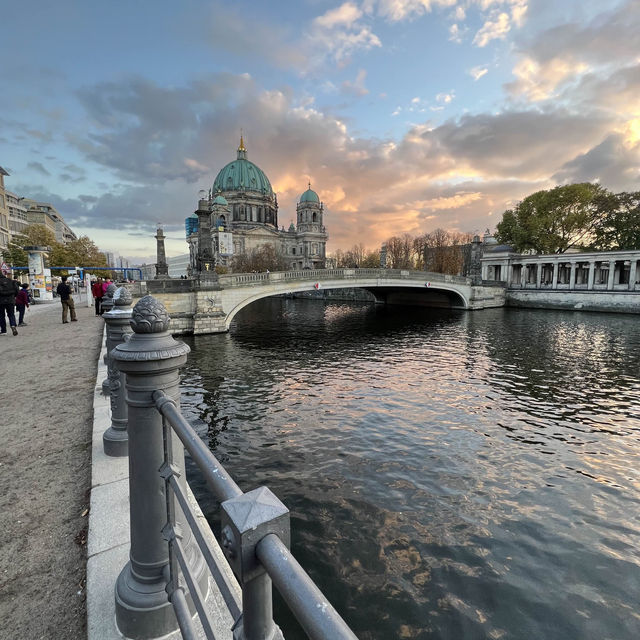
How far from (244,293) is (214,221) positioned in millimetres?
72000

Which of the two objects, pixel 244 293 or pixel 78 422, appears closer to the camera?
pixel 78 422

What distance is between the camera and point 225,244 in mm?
81938

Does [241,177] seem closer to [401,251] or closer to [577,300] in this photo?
[401,251]

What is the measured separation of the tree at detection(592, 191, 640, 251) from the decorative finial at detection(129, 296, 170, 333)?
186ft

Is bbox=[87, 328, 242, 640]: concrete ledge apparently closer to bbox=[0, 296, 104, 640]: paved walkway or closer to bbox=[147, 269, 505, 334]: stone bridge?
bbox=[0, 296, 104, 640]: paved walkway

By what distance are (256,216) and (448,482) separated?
95272 millimetres

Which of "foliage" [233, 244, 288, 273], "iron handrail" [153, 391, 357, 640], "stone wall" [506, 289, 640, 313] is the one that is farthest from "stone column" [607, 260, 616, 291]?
"iron handrail" [153, 391, 357, 640]

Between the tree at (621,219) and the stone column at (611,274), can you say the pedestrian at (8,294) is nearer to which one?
the stone column at (611,274)

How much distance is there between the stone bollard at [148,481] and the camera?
2148 mm

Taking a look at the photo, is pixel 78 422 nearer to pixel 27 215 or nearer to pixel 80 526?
pixel 80 526

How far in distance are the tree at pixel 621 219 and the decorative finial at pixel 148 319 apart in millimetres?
56573

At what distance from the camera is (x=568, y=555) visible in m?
5.15

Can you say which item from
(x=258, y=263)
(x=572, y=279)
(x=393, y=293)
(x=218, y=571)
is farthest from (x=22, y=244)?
(x=572, y=279)

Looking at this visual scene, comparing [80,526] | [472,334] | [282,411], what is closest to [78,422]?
[80,526]
